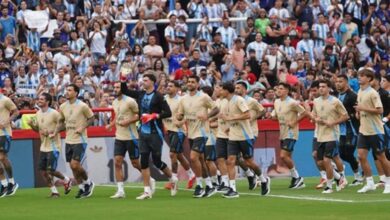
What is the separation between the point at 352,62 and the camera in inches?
1553

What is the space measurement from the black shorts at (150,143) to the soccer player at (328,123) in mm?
3340

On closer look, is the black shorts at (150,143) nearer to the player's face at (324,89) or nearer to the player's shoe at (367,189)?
the player's face at (324,89)

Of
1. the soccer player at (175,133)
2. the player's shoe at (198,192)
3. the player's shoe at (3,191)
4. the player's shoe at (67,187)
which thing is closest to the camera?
the player's shoe at (198,192)

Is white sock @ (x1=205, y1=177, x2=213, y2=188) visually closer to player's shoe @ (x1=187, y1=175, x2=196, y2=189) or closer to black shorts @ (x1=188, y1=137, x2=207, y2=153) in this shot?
black shorts @ (x1=188, y1=137, x2=207, y2=153)

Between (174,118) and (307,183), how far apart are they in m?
4.27

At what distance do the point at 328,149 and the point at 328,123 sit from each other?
1.86ft

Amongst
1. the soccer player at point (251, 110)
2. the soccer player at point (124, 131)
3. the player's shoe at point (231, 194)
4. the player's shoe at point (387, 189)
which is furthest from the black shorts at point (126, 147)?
the player's shoe at point (387, 189)

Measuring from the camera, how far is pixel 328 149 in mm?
27062

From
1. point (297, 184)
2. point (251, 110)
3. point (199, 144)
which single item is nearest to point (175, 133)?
point (199, 144)

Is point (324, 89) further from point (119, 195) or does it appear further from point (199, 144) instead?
point (119, 195)

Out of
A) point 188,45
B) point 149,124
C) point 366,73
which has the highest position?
point 188,45

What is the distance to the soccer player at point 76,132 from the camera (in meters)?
26.9

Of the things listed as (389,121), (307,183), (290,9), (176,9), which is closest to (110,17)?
(176,9)

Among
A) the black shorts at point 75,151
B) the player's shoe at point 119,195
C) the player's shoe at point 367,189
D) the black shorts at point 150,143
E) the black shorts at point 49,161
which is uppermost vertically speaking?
the black shorts at point 150,143
